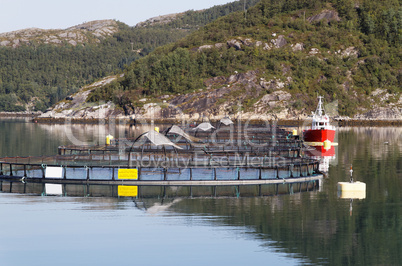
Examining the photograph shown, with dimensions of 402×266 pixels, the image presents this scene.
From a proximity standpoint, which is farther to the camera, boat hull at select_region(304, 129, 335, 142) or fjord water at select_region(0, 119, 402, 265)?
boat hull at select_region(304, 129, 335, 142)

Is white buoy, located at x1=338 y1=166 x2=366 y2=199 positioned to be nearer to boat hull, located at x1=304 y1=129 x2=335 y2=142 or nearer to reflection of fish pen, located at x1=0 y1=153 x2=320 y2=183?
reflection of fish pen, located at x1=0 y1=153 x2=320 y2=183

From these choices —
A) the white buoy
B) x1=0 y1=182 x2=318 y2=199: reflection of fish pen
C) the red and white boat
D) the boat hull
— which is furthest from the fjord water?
the red and white boat

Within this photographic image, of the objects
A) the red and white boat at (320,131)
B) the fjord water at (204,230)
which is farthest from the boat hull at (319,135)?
the fjord water at (204,230)

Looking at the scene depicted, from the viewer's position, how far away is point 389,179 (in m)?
71.1

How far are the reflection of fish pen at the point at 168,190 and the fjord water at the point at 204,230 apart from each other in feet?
5.51

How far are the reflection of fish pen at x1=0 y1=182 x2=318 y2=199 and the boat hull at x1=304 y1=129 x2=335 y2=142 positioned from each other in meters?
68.3

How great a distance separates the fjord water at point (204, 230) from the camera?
36.3 m

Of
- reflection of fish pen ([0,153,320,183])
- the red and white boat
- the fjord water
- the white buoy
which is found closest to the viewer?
the fjord water

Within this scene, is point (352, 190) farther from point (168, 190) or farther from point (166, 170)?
point (166, 170)

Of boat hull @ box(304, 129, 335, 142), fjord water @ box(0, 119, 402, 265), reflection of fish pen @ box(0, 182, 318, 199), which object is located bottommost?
fjord water @ box(0, 119, 402, 265)

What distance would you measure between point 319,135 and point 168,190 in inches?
3027

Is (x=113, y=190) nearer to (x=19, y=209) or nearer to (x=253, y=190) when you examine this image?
(x=19, y=209)

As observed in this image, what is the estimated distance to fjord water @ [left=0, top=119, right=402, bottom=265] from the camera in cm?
3628

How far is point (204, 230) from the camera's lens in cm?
4288
